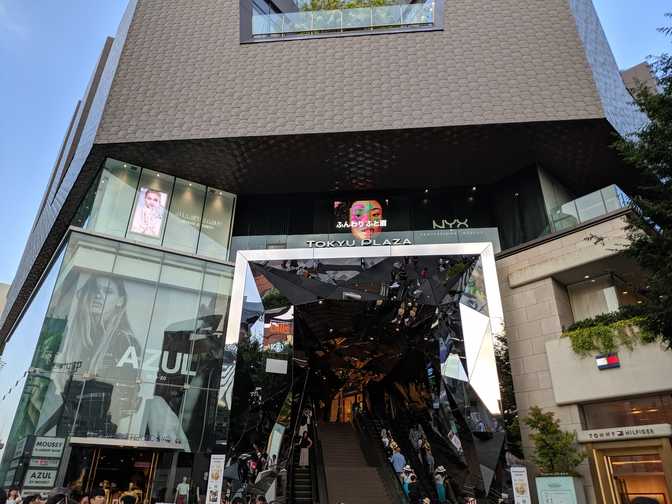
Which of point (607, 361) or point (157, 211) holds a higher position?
point (157, 211)

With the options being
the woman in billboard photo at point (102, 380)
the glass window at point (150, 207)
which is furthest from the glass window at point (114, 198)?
the woman in billboard photo at point (102, 380)

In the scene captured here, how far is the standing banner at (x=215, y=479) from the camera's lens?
47.3 ft

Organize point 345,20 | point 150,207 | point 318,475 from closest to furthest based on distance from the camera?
point 318,475 → point 150,207 → point 345,20

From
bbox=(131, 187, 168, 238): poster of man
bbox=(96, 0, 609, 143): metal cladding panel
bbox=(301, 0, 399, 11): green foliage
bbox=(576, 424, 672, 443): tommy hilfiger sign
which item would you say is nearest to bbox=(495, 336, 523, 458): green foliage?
bbox=(576, 424, 672, 443): tommy hilfiger sign

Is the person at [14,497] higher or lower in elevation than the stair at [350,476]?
lower

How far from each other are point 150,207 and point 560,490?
16524 millimetres

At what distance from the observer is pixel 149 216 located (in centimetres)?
1917

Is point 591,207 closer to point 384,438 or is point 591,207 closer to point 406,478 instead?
point 406,478

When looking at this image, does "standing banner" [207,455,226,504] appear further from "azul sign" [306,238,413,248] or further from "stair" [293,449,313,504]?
"azul sign" [306,238,413,248]

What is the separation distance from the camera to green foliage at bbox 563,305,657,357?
14.0 m

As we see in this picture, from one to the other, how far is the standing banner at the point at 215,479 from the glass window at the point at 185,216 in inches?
311

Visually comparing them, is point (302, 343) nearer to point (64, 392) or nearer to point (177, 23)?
point (64, 392)

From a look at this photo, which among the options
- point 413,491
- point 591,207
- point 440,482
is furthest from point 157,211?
point 591,207

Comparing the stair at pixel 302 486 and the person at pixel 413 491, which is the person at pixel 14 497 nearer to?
the stair at pixel 302 486
